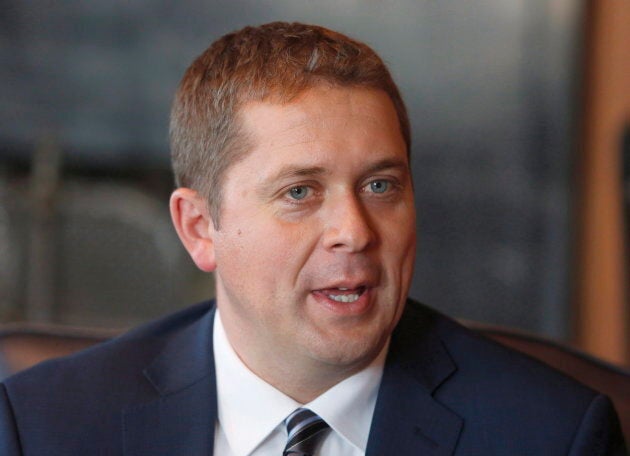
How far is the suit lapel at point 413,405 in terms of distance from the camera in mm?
1605

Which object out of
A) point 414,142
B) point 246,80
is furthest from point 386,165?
point 414,142

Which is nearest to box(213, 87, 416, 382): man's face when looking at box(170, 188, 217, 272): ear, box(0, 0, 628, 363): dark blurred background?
box(170, 188, 217, 272): ear

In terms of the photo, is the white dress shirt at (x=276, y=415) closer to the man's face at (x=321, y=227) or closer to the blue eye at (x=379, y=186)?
the man's face at (x=321, y=227)

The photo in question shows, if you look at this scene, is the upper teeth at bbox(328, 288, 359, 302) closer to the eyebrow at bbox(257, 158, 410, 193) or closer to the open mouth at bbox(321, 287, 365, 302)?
the open mouth at bbox(321, 287, 365, 302)

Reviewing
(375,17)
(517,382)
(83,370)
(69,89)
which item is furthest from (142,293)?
(517,382)

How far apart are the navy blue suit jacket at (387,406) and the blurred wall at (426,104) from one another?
1.78 metres

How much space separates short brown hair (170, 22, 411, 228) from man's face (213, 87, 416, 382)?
0.02 metres

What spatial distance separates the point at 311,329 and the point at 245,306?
0.13 m

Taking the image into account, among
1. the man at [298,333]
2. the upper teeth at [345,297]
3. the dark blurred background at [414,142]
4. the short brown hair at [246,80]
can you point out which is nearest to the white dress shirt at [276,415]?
the man at [298,333]

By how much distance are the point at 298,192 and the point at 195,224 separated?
0.27 m

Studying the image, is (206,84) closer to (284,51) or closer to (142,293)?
(284,51)

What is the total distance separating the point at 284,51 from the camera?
1.59 m

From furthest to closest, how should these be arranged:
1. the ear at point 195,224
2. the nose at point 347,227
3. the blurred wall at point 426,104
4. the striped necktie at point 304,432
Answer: the blurred wall at point 426,104 < the ear at point 195,224 < the striped necktie at point 304,432 < the nose at point 347,227

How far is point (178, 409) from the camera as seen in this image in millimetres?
1649
